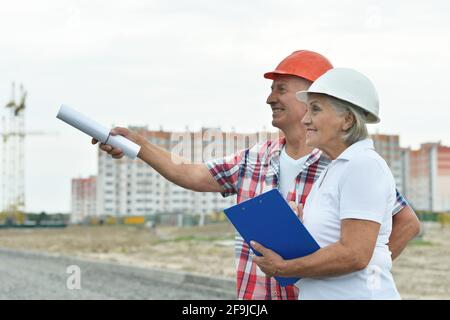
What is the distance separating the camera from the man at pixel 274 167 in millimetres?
3219

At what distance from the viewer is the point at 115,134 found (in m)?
3.15

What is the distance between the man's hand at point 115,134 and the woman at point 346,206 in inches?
30.5

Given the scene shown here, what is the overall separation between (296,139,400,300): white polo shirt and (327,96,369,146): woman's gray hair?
0.09 feet

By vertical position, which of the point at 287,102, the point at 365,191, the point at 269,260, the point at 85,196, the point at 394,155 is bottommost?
the point at 85,196

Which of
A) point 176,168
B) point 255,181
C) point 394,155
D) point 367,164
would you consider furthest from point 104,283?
point 394,155

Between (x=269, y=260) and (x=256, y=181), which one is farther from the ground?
(x=256, y=181)

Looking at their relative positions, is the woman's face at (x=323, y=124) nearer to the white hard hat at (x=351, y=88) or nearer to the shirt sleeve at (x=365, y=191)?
the white hard hat at (x=351, y=88)

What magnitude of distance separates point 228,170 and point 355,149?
932 mm

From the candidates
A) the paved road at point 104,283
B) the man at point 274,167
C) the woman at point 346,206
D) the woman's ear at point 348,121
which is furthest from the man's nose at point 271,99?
the paved road at point 104,283

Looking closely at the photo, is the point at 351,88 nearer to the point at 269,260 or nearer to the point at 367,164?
the point at 367,164

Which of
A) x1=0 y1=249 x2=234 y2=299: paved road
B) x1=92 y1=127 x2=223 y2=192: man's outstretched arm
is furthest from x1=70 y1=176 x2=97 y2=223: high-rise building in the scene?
x1=92 y1=127 x2=223 y2=192: man's outstretched arm

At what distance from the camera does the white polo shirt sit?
2486 millimetres

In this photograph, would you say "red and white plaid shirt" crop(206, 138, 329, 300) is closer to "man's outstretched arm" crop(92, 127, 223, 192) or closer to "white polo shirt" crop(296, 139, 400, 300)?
"man's outstretched arm" crop(92, 127, 223, 192)
